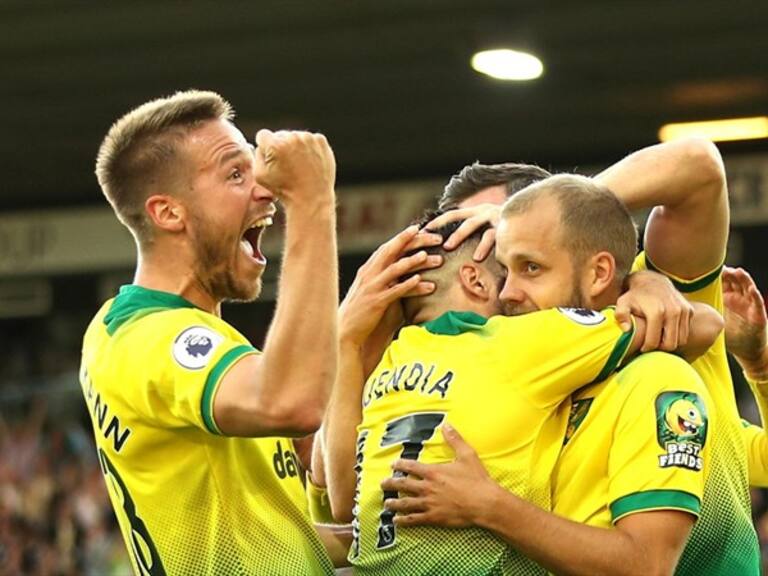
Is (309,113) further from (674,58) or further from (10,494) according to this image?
(10,494)

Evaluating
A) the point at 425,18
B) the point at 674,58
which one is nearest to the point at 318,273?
the point at 425,18

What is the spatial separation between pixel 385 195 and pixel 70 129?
2892 mm

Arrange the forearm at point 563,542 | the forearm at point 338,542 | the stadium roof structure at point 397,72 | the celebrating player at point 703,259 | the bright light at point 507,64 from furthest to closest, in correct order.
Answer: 1. the bright light at point 507,64
2. the stadium roof structure at point 397,72
3. the forearm at point 338,542
4. the celebrating player at point 703,259
5. the forearm at point 563,542

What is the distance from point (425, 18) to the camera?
10234mm

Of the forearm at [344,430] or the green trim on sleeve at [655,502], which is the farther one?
the forearm at [344,430]

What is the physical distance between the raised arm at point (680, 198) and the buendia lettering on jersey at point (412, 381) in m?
0.63

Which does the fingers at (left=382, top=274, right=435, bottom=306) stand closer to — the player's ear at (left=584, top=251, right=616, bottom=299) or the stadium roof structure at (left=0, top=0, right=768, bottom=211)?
the player's ear at (left=584, top=251, right=616, bottom=299)

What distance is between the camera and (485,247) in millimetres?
3791

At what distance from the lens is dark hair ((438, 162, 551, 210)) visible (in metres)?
4.22

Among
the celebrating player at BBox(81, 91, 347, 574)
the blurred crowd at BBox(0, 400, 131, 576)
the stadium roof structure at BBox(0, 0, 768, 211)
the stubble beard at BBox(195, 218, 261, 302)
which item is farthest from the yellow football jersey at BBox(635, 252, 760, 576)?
the blurred crowd at BBox(0, 400, 131, 576)

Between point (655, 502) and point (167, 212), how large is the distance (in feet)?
4.67

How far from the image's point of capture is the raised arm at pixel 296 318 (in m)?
3.46

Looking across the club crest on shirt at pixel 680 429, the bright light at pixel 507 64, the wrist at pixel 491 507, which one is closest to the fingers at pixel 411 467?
the wrist at pixel 491 507

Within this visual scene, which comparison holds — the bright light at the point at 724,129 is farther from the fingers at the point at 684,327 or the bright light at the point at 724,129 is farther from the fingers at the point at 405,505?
the fingers at the point at 405,505
